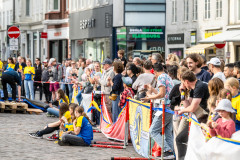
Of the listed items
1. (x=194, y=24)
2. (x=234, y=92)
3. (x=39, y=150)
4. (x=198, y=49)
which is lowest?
(x=39, y=150)

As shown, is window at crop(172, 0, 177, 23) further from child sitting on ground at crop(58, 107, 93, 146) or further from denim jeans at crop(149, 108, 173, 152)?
denim jeans at crop(149, 108, 173, 152)

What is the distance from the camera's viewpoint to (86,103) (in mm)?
18438

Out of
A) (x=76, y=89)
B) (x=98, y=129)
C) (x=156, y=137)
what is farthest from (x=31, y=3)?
(x=156, y=137)

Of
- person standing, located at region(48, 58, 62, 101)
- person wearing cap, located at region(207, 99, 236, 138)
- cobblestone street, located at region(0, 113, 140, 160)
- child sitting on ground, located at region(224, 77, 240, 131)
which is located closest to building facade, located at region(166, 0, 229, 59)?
person standing, located at region(48, 58, 62, 101)

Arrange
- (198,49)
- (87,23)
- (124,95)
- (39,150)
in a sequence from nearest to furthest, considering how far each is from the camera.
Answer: (39,150)
(124,95)
(198,49)
(87,23)

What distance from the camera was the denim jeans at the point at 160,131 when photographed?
11547mm

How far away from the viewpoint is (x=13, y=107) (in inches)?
890

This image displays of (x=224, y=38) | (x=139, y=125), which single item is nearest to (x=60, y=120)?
(x=139, y=125)

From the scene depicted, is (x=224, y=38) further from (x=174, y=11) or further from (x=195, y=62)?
(x=195, y=62)

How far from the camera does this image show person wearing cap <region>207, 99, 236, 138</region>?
815cm

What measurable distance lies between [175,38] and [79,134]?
26.3 m

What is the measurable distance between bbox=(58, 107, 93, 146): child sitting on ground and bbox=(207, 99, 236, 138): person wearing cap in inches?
225

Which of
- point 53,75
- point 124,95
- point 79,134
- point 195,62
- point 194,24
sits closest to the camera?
point 195,62

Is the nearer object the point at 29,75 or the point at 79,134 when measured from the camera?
the point at 79,134
